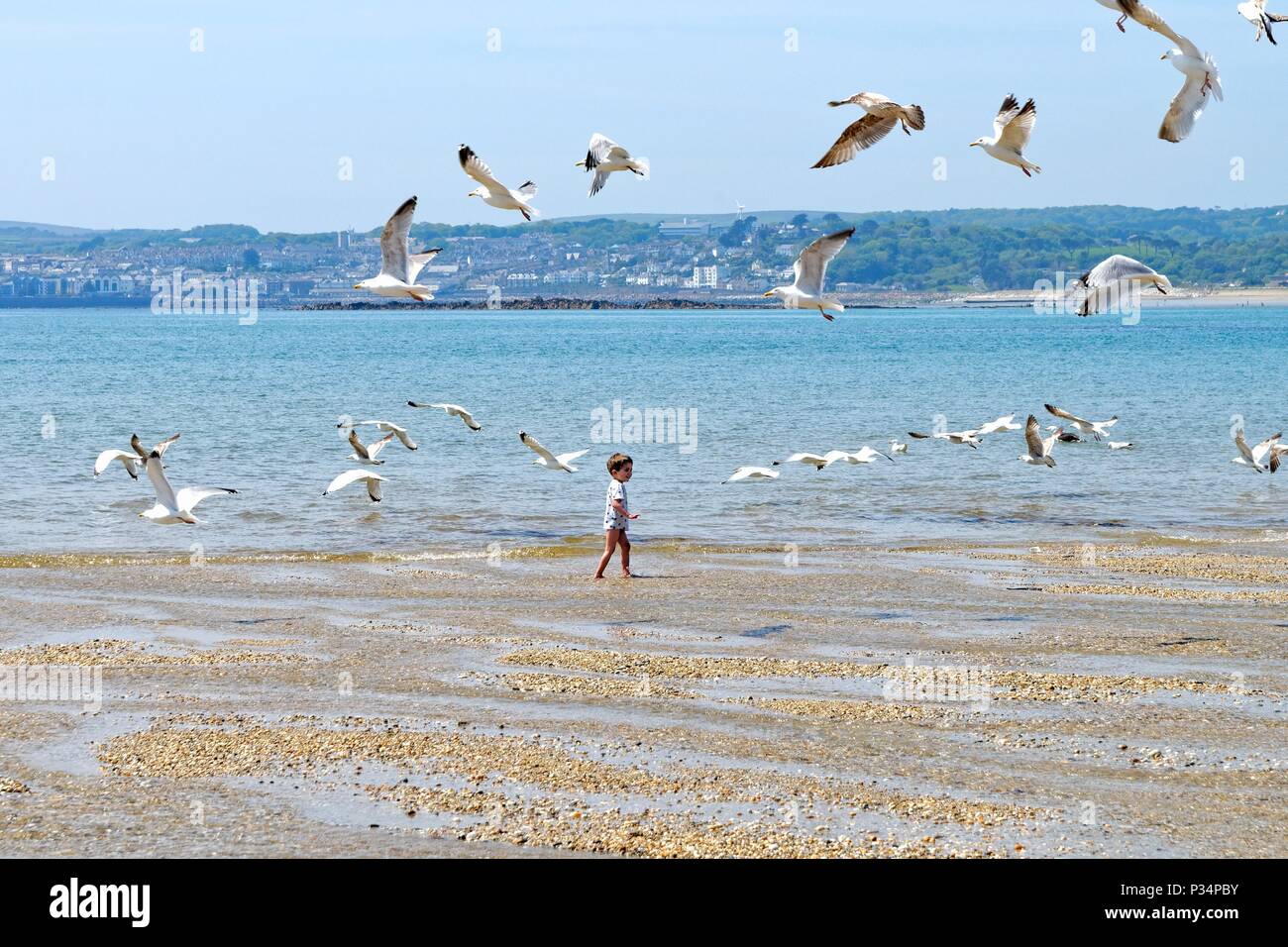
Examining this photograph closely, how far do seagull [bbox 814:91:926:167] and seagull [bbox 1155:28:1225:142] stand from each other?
3.48 metres

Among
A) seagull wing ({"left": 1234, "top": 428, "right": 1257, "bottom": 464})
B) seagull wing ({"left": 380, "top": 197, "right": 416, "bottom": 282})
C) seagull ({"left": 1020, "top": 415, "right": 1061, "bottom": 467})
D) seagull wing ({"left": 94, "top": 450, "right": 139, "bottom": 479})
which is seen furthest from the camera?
seagull wing ({"left": 1234, "top": 428, "right": 1257, "bottom": 464})

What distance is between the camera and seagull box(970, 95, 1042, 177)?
16.0 metres

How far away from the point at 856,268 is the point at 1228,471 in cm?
16626

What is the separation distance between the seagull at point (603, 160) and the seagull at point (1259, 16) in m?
6.74

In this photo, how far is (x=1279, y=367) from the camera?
8094 centimetres

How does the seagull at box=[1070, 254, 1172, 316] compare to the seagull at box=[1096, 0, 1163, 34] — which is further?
the seagull at box=[1070, 254, 1172, 316]

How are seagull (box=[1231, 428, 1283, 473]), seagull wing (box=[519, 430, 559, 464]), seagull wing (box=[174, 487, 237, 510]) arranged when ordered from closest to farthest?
seagull wing (box=[174, 487, 237, 510]) → seagull wing (box=[519, 430, 559, 464]) → seagull (box=[1231, 428, 1283, 473])

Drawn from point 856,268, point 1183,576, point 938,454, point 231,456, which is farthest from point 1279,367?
point 856,268

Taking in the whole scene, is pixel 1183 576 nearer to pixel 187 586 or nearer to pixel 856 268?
pixel 187 586

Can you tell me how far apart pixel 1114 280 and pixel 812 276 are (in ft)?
11.5

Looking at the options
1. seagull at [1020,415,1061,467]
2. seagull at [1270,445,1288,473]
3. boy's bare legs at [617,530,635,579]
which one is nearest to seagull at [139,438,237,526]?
boy's bare legs at [617,530,635,579]

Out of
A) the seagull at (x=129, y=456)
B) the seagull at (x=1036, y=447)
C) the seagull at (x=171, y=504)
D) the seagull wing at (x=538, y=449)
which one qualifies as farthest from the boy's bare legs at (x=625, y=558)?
the seagull at (x=1036, y=447)

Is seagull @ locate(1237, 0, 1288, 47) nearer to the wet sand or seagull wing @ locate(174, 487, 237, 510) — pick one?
the wet sand

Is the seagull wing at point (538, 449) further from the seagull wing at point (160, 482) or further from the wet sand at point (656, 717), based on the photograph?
the seagull wing at point (160, 482)
